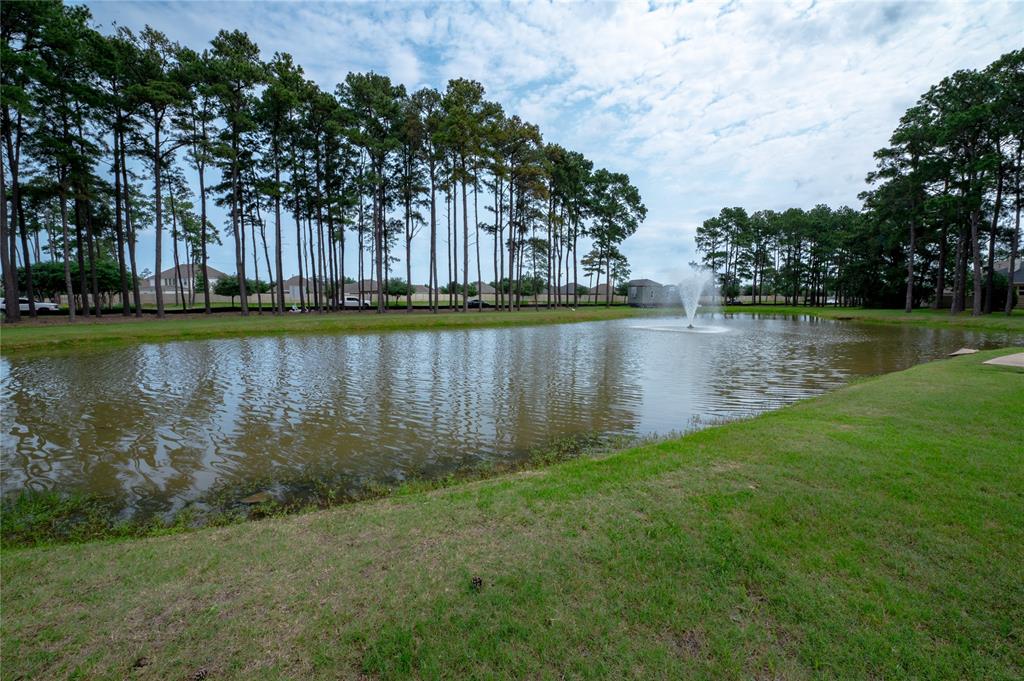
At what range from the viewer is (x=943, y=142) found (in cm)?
3022

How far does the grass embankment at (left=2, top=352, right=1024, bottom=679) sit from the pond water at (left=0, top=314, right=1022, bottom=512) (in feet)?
7.19

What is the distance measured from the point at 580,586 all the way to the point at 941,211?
44.3 m

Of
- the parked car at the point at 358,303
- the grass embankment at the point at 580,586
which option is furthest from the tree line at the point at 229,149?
the grass embankment at the point at 580,586

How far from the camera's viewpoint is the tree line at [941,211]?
28875mm

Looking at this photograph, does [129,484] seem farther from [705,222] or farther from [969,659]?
[705,222]

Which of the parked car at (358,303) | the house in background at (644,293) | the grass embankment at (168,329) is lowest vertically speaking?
the grass embankment at (168,329)

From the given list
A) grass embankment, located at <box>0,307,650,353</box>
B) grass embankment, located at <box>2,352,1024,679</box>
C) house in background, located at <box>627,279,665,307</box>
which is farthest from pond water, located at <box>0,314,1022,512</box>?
house in background, located at <box>627,279,665,307</box>

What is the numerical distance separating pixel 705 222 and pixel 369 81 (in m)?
57.7

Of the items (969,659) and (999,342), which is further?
(999,342)

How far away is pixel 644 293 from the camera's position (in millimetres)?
75625

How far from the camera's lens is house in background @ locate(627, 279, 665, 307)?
7531 cm

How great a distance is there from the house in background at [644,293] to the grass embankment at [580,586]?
240ft

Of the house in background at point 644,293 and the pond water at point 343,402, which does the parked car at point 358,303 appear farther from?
the house in background at point 644,293

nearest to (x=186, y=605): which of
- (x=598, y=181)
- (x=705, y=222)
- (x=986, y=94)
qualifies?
(x=986, y=94)
